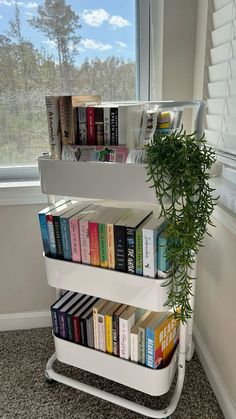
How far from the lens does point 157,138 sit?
2.60 feet

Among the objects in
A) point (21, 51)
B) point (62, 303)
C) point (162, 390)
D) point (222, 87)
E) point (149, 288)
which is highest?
point (21, 51)

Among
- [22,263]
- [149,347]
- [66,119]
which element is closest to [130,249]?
[149,347]

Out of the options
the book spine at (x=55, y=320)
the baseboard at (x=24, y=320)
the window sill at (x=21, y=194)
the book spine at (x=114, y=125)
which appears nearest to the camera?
the book spine at (x=114, y=125)

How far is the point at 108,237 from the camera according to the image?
998 millimetres

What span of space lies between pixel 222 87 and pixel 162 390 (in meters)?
1.03

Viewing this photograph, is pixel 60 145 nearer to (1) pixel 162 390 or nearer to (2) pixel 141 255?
(2) pixel 141 255

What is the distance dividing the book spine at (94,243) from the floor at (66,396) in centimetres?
56

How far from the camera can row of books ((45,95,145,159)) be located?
2.92 ft

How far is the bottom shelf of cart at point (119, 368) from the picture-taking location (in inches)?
41.3

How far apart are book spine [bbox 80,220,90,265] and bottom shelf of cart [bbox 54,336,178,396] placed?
357 millimetres

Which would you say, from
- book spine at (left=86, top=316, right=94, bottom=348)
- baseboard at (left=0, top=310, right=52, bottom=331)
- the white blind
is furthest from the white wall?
the white blind

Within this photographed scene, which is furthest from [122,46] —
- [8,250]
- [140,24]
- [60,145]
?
[8,250]

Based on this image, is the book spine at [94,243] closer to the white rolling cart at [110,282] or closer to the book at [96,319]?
the white rolling cart at [110,282]

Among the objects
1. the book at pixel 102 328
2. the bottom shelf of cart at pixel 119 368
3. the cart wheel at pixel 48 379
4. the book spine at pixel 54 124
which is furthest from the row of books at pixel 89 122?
the cart wheel at pixel 48 379
